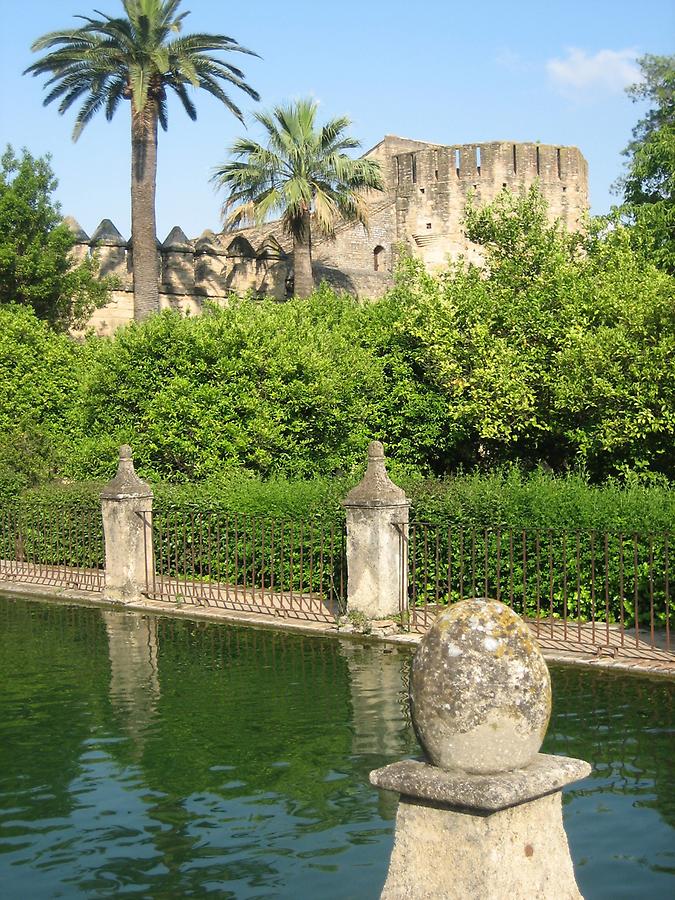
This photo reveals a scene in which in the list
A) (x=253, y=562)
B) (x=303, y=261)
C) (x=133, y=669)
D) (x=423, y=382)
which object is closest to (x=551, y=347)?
(x=423, y=382)

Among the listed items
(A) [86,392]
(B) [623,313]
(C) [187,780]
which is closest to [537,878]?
(C) [187,780]

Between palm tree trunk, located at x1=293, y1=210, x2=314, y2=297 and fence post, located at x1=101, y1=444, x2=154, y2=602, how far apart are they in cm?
1395

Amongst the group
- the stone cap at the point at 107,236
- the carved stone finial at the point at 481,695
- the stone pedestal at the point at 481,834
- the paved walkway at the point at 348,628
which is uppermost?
the stone cap at the point at 107,236

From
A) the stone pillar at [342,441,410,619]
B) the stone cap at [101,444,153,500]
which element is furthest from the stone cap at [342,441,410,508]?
the stone cap at [101,444,153,500]

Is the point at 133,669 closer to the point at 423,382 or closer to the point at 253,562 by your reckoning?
the point at 253,562

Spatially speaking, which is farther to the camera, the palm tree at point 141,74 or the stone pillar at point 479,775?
the palm tree at point 141,74

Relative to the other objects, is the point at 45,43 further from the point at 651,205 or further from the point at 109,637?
the point at 109,637

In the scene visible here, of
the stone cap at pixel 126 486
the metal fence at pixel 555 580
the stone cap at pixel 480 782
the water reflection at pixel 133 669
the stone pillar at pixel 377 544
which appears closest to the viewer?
the stone cap at pixel 480 782

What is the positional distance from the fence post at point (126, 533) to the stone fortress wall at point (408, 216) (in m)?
18.1

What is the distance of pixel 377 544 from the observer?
509 inches

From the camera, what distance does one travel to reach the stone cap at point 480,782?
13.1ft

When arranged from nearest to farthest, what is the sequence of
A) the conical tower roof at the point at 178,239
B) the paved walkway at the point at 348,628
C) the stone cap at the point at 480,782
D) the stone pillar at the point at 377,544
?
the stone cap at the point at 480,782
the paved walkway at the point at 348,628
the stone pillar at the point at 377,544
the conical tower roof at the point at 178,239

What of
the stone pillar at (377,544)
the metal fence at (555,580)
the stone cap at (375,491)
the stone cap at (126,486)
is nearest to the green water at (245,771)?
the stone pillar at (377,544)

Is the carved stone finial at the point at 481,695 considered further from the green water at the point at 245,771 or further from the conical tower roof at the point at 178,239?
the conical tower roof at the point at 178,239
